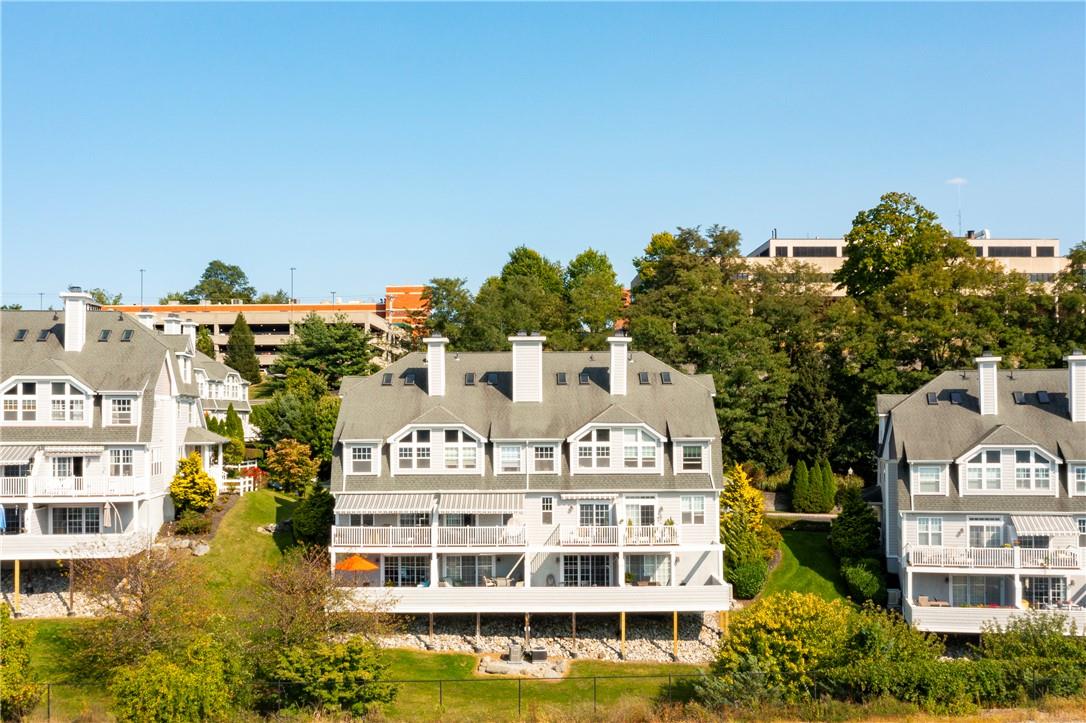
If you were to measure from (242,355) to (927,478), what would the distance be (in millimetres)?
59153

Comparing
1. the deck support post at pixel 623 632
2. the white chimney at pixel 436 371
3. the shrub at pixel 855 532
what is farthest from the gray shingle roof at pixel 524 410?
the shrub at pixel 855 532

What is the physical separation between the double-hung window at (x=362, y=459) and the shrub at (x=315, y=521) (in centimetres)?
213

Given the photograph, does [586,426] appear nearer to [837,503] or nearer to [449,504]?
[449,504]

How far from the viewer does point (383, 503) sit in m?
43.6

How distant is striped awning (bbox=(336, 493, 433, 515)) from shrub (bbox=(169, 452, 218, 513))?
7.71m

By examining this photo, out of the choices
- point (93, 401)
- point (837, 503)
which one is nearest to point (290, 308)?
point (93, 401)

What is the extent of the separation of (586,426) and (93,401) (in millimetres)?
21758

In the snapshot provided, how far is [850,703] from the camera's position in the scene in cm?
3281

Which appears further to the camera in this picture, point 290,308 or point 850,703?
point 290,308

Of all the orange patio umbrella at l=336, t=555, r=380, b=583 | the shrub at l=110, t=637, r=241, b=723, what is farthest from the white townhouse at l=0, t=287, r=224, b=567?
the shrub at l=110, t=637, r=241, b=723

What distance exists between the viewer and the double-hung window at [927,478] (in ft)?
146

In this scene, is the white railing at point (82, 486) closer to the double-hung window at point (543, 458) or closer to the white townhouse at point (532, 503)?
the white townhouse at point (532, 503)

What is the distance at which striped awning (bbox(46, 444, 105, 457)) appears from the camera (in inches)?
1752

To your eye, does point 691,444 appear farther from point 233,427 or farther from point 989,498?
point 233,427
